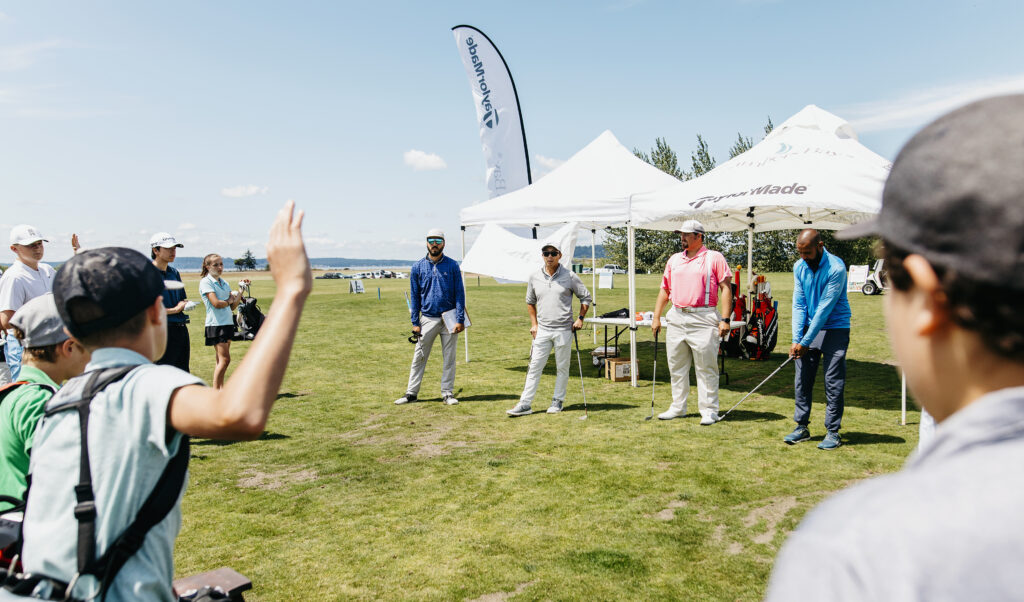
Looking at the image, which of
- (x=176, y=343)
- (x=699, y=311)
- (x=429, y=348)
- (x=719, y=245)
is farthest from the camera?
(x=719, y=245)

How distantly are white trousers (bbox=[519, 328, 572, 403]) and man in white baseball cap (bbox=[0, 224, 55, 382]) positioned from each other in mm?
5169

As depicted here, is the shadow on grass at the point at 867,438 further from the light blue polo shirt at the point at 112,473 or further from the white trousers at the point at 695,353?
the light blue polo shirt at the point at 112,473

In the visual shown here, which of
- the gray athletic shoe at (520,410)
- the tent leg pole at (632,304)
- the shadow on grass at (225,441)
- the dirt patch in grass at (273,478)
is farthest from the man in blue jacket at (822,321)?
the shadow on grass at (225,441)

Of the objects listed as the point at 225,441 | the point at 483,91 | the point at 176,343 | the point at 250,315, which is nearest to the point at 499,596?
the point at 225,441

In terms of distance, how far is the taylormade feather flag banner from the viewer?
15297 millimetres

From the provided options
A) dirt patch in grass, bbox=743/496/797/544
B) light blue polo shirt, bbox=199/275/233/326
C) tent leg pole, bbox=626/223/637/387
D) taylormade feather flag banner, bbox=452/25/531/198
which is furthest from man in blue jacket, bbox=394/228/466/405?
taylormade feather flag banner, bbox=452/25/531/198

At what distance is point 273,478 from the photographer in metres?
6.04

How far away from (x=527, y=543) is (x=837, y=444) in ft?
12.4

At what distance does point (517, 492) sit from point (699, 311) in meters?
3.17

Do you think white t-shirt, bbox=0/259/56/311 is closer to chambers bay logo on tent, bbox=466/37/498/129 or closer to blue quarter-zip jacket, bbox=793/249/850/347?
blue quarter-zip jacket, bbox=793/249/850/347

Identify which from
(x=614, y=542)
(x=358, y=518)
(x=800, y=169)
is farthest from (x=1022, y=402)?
(x=800, y=169)

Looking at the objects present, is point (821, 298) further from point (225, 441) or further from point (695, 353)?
point (225, 441)

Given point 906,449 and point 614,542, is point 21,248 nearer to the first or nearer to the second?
point 614,542

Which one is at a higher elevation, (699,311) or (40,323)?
(40,323)
